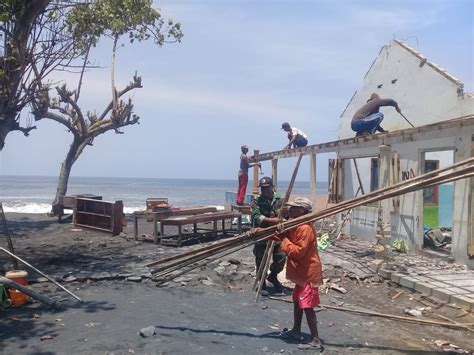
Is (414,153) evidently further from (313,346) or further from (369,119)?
(313,346)

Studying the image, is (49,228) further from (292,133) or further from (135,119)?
(292,133)

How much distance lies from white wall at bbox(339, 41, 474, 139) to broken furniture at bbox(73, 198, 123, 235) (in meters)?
8.71

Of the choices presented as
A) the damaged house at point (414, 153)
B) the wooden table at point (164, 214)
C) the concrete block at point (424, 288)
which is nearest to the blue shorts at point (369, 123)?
the damaged house at point (414, 153)

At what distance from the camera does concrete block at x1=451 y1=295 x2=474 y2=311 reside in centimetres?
711

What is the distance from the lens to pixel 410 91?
14.4m

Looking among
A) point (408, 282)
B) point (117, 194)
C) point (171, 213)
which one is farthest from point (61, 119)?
point (117, 194)

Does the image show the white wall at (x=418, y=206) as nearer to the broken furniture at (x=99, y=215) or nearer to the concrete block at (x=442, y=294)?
the concrete block at (x=442, y=294)

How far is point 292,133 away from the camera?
595 inches

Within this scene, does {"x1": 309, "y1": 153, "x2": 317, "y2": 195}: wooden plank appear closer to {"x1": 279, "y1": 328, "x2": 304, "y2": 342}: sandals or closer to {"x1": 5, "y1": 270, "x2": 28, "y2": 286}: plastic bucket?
{"x1": 279, "y1": 328, "x2": 304, "y2": 342}: sandals

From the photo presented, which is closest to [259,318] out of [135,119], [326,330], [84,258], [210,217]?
[326,330]

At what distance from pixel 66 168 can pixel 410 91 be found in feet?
48.4

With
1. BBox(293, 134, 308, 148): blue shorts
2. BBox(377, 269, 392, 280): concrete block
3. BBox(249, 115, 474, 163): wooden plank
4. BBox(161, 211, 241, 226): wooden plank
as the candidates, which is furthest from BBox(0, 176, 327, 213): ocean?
BBox(377, 269, 392, 280): concrete block

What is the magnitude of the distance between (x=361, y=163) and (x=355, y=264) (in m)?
6.99

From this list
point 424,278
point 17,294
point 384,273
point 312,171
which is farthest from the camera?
point 312,171
